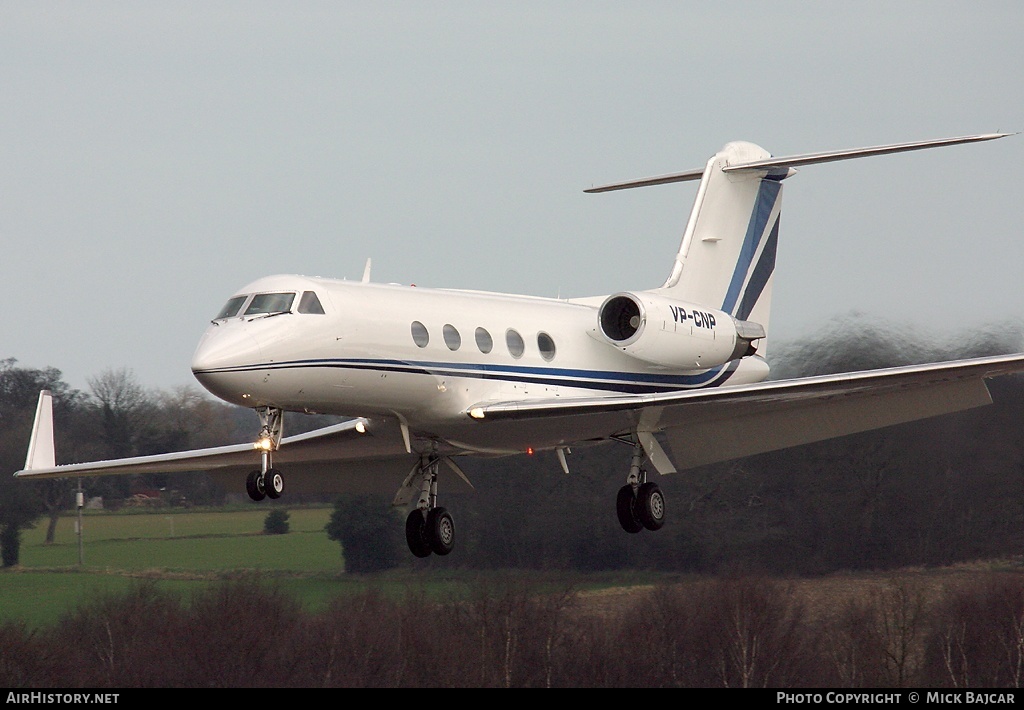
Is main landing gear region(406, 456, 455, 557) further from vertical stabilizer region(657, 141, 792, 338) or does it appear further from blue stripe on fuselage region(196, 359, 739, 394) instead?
vertical stabilizer region(657, 141, 792, 338)

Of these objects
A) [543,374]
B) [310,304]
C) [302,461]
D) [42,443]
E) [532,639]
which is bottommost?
[532,639]

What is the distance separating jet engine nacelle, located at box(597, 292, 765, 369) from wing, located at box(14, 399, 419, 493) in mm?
3372

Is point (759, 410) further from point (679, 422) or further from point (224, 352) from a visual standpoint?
point (224, 352)

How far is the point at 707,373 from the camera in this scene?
71.8 feet

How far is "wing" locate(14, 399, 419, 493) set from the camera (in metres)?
20.6

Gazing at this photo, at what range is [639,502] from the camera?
20156mm

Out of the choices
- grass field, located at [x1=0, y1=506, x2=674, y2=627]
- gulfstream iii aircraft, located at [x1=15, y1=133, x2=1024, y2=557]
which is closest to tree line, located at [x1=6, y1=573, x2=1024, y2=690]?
grass field, located at [x1=0, y1=506, x2=674, y2=627]

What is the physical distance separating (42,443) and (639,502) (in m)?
8.96

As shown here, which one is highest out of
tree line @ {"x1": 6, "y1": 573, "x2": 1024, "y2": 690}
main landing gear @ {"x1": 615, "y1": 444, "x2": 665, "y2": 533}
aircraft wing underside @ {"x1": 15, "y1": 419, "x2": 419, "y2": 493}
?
aircraft wing underside @ {"x1": 15, "y1": 419, "x2": 419, "y2": 493}

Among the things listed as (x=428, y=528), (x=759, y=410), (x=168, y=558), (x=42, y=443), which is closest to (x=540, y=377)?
(x=428, y=528)

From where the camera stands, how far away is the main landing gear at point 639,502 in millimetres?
20125

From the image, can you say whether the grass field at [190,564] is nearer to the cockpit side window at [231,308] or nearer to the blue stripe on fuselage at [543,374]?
the blue stripe on fuselage at [543,374]

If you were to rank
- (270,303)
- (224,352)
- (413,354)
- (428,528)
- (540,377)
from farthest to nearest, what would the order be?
(428,528)
(540,377)
(413,354)
(270,303)
(224,352)
